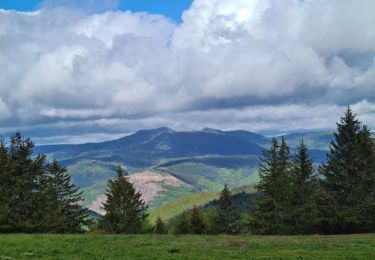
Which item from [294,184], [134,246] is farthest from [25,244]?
[294,184]

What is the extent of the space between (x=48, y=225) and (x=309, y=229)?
3518 cm

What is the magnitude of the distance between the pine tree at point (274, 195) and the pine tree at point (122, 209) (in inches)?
795

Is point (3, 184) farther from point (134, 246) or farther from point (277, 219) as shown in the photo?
point (277, 219)

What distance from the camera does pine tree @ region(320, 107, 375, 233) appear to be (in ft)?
184

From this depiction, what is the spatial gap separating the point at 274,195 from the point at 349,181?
12827 millimetres

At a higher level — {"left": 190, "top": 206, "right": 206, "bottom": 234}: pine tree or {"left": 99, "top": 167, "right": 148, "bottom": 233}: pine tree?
{"left": 99, "top": 167, "right": 148, "bottom": 233}: pine tree

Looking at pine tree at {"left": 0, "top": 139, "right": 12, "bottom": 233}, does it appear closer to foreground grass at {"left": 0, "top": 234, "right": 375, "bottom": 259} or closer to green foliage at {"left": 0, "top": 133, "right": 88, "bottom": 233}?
green foliage at {"left": 0, "top": 133, "right": 88, "bottom": 233}

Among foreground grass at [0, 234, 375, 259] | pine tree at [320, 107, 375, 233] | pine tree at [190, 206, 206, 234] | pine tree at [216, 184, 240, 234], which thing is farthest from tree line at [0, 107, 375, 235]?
foreground grass at [0, 234, 375, 259]

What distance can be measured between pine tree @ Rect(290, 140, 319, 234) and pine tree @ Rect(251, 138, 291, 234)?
93 cm

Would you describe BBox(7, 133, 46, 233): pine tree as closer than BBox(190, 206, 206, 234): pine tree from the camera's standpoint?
Yes

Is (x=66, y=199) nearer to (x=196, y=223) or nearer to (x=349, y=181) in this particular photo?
(x=196, y=223)

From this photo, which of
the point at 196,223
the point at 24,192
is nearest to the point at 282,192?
the point at 196,223

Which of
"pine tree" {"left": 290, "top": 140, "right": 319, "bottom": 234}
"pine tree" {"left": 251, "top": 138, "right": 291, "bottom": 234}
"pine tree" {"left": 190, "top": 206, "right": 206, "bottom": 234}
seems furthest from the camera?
"pine tree" {"left": 190, "top": 206, "right": 206, "bottom": 234}

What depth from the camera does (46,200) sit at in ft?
197
